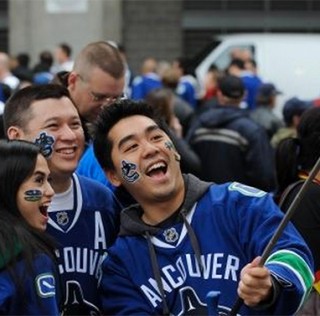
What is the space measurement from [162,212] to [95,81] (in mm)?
1238

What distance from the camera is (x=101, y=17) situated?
20.7m

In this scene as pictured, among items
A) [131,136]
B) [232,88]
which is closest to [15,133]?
[131,136]

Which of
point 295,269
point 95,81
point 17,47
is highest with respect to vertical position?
point 95,81

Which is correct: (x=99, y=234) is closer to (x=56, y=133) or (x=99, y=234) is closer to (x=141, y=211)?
(x=141, y=211)

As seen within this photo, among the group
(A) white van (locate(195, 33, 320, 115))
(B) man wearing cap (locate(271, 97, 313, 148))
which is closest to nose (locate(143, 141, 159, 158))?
(B) man wearing cap (locate(271, 97, 313, 148))

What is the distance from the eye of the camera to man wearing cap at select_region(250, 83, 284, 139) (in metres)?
11.0

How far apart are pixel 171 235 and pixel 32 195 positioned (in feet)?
1.71

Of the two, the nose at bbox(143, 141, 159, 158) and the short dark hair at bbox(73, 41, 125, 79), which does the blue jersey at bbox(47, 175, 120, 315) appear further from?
the short dark hair at bbox(73, 41, 125, 79)

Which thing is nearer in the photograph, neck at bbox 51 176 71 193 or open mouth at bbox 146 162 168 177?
open mouth at bbox 146 162 168 177

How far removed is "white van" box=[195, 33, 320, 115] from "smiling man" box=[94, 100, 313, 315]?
11.4 meters

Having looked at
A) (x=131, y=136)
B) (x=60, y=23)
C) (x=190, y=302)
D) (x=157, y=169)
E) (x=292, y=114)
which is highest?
(x=131, y=136)

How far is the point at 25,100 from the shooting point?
420 cm

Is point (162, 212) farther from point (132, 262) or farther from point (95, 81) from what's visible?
point (95, 81)

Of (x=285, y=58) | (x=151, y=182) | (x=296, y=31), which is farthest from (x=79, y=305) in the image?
(x=296, y=31)
